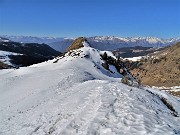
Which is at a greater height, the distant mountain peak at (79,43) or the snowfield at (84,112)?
the distant mountain peak at (79,43)

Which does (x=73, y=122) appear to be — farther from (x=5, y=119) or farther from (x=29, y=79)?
(x=29, y=79)

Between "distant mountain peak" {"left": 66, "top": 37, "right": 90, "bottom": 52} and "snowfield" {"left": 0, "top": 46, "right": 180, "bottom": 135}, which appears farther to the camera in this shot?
"distant mountain peak" {"left": 66, "top": 37, "right": 90, "bottom": 52}

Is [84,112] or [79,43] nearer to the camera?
[84,112]

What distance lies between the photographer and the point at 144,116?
56.6 ft

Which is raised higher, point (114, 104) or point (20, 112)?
point (114, 104)

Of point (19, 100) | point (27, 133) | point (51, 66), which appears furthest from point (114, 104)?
point (51, 66)

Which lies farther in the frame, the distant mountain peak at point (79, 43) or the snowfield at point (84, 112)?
the distant mountain peak at point (79, 43)

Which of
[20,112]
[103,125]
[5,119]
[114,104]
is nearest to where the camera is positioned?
[103,125]

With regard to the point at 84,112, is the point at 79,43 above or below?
above

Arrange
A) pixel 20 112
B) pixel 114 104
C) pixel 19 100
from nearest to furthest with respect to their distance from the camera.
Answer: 1. pixel 114 104
2. pixel 20 112
3. pixel 19 100

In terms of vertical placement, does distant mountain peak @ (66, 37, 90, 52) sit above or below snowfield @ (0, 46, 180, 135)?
above

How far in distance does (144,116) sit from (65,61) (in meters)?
37.4

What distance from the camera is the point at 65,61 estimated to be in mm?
53750

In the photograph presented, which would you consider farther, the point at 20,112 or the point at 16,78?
the point at 16,78
